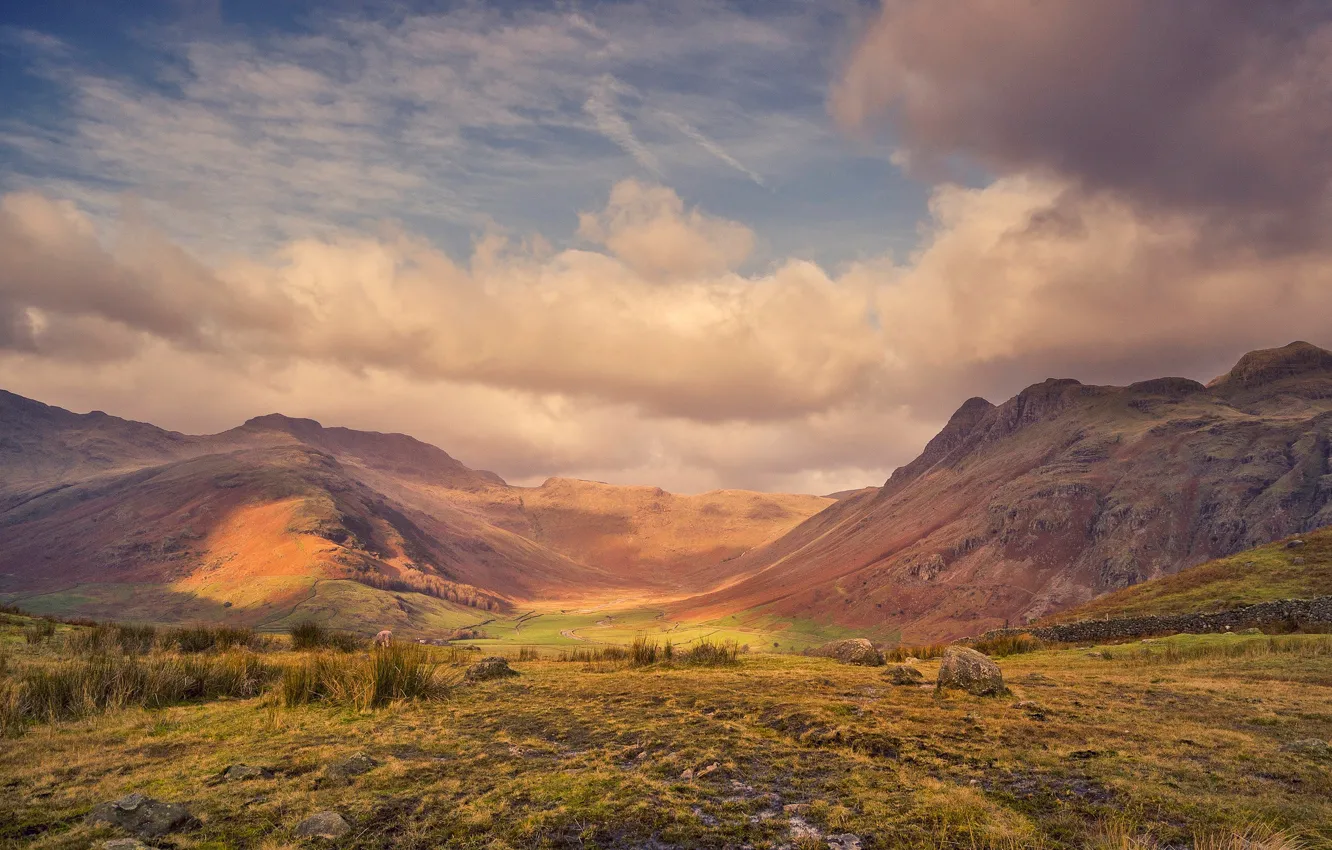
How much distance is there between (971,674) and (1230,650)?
15.0 metres

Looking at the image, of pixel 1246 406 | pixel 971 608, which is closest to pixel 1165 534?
pixel 971 608

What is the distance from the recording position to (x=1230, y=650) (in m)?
23.0

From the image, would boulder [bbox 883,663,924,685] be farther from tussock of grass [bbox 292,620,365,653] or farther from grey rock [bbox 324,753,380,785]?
tussock of grass [bbox 292,620,365,653]

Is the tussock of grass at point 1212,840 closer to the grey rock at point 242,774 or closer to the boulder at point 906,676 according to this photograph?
the grey rock at point 242,774

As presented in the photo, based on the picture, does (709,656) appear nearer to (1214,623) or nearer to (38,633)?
(38,633)

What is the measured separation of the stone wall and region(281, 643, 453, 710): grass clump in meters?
35.5

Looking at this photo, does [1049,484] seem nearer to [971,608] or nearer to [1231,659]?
[971,608]

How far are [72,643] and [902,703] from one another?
962 inches

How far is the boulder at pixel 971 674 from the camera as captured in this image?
1503cm

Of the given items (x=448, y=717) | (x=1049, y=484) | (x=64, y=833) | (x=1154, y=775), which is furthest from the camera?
(x=1049, y=484)

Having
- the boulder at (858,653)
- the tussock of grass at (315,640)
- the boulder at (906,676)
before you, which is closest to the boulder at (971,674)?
the boulder at (906,676)

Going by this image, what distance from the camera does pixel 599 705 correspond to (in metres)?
14.9

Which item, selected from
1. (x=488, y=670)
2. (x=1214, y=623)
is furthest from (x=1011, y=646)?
(x=488, y=670)

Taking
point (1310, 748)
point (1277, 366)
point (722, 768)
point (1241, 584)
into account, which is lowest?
point (722, 768)
